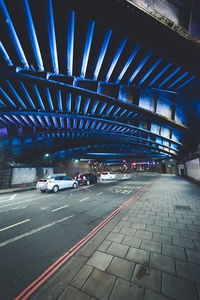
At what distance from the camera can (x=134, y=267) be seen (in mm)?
2541

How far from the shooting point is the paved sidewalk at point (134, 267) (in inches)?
78.9

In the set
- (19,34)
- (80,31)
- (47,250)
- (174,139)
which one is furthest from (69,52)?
(174,139)

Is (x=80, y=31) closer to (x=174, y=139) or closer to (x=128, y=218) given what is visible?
(x=128, y=218)

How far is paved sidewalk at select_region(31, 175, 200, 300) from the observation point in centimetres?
200

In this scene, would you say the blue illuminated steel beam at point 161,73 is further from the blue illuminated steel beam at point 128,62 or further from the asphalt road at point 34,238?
the asphalt road at point 34,238

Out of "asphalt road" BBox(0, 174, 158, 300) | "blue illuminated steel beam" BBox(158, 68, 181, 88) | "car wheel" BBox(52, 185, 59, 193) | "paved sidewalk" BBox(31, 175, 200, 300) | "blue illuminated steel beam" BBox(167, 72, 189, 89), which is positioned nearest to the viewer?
"paved sidewalk" BBox(31, 175, 200, 300)

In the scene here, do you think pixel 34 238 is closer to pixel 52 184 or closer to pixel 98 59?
pixel 98 59

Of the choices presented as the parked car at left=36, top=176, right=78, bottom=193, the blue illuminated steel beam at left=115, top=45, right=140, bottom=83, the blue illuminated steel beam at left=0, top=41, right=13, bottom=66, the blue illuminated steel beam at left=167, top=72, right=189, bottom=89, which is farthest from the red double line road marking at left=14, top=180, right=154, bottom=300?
the parked car at left=36, top=176, right=78, bottom=193

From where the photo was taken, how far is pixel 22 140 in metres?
14.8

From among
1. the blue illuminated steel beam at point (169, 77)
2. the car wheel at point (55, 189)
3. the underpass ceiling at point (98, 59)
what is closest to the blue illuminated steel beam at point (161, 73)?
the underpass ceiling at point (98, 59)

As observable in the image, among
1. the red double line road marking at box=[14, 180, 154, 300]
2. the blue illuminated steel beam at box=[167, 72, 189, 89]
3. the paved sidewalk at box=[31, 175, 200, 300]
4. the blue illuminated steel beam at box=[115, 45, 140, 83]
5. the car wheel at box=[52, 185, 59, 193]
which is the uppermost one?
the blue illuminated steel beam at box=[115, 45, 140, 83]

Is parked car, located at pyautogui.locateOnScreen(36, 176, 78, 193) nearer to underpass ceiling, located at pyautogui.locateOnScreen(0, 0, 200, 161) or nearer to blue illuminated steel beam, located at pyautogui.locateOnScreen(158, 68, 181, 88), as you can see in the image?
underpass ceiling, located at pyautogui.locateOnScreen(0, 0, 200, 161)

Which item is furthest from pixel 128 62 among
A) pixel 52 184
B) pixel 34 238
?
pixel 52 184

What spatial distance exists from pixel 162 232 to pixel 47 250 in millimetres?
3793
